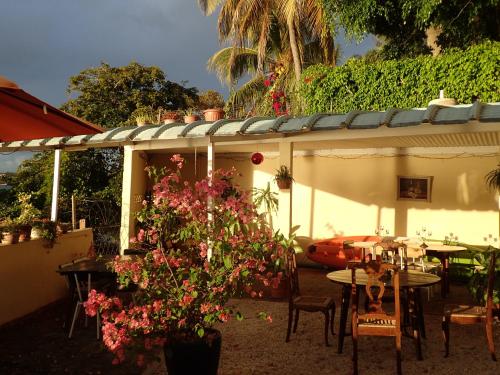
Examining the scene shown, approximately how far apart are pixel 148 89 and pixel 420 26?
907 cm

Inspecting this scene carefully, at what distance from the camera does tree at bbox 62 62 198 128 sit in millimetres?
14969

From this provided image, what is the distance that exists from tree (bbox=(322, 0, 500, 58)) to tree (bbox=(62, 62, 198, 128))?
6.68 metres

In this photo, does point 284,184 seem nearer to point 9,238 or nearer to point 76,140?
point 76,140

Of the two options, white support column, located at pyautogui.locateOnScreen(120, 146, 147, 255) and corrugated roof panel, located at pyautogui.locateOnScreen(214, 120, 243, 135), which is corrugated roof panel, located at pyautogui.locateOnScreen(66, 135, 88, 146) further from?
corrugated roof panel, located at pyautogui.locateOnScreen(214, 120, 243, 135)

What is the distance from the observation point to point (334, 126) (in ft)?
17.5

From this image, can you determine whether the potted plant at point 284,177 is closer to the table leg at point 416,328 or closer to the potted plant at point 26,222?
the table leg at point 416,328

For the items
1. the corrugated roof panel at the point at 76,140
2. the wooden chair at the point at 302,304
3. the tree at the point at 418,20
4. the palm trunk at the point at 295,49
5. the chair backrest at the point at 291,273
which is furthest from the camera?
the palm trunk at the point at 295,49

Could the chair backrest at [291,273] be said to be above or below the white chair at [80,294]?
above

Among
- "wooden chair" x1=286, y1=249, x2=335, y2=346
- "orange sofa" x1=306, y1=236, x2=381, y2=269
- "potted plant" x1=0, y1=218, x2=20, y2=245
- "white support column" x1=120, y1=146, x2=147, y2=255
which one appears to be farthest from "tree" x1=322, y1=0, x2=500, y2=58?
"potted plant" x1=0, y1=218, x2=20, y2=245

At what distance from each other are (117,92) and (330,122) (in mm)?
11605

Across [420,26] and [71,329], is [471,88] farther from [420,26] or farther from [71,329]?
[71,329]

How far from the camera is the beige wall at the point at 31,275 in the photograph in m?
5.21

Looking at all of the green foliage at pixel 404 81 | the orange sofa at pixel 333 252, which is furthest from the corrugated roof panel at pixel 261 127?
the green foliage at pixel 404 81

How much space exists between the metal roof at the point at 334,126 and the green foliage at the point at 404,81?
7.75ft
